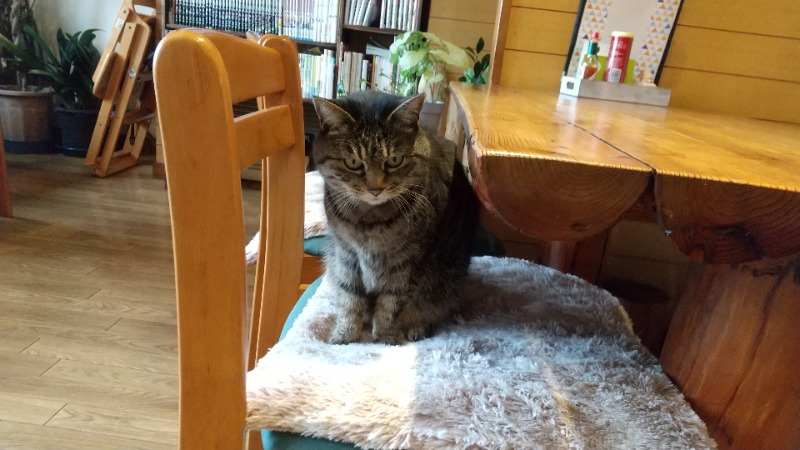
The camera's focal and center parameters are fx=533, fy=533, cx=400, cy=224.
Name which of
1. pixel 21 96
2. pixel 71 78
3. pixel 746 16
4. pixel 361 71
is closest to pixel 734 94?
pixel 746 16

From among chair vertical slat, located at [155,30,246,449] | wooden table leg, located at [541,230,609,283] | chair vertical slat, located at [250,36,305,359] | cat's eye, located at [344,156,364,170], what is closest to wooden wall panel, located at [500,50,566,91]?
wooden table leg, located at [541,230,609,283]

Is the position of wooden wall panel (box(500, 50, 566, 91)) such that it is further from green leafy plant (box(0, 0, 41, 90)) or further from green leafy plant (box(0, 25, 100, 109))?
green leafy plant (box(0, 0, 41, 90))

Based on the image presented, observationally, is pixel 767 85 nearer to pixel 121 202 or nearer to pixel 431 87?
pixel 431 87

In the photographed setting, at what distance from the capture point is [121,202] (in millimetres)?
2734

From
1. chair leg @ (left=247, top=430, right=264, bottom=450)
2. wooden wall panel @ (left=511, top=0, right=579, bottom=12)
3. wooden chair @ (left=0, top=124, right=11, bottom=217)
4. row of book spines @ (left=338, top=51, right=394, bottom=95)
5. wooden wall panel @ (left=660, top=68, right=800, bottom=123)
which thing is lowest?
wooden chair @ (left=0, top=124, right=11, bottom=217)

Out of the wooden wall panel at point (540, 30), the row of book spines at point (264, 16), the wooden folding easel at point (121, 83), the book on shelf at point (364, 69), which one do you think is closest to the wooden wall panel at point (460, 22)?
the book on shelf at point (364, 69)

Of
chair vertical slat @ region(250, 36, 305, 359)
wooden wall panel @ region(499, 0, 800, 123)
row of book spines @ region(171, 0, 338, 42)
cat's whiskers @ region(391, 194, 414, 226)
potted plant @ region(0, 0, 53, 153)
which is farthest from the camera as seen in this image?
potted plant @ region(0, 0, 53, 153)

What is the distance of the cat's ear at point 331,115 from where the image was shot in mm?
936

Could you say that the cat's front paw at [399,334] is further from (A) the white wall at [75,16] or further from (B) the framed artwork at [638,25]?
(A) the white wall at [75,16]

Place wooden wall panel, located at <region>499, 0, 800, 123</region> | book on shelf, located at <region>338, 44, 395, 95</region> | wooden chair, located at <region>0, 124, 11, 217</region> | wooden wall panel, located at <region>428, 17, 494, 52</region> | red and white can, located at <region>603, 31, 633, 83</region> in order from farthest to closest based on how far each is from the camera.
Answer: book on shelf, located at <region>338, 44, 395, 95</region> < wooden wall panel, located at <region>428, 17, 494, 52</region> < wooden chair, located at <region>0, 124, 11, 217</region> < wooden wall panel, located at <region>499, 0, 800, 123</region> < red and white can, located at <region>603, 31, 633, 83</region>

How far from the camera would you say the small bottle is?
139 centimetres

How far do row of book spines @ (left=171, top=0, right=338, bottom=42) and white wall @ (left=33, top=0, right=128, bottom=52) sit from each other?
2.33 ft

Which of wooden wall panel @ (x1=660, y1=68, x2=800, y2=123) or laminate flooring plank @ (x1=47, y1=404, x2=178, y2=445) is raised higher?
wooden wall panel @ (x1=660, y1=68, x2=800, y2=123)

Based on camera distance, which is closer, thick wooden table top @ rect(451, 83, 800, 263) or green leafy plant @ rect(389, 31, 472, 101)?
thick wooden table top @ rect(451, 83, 800, 263)
